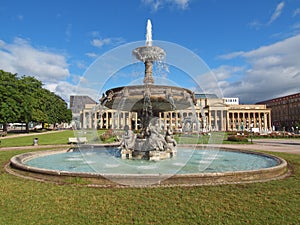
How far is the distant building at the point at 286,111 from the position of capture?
344 feet

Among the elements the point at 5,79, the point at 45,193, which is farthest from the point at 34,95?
the point at 45,193

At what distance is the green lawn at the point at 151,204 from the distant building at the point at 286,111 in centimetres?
10878

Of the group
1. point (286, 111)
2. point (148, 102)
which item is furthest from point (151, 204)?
point (286, 111)

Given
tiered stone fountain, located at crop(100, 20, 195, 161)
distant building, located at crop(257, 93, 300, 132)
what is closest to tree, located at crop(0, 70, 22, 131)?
tiered stone fountain, located at crop(100, 20, 195, 161)

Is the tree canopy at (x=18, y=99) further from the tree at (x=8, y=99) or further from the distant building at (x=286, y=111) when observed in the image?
the distant building at (x=286, y=111)

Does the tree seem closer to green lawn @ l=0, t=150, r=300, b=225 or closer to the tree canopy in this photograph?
the tree canopy

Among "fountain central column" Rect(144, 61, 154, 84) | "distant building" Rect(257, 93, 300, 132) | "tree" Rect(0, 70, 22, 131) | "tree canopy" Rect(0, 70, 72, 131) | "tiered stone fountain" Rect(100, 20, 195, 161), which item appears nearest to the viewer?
"tiered stone fountain" Rect(100, 20, 195, 161)

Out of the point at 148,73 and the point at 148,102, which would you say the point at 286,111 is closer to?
the point at 148,73

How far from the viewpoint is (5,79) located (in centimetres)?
4416

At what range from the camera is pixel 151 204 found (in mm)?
5492

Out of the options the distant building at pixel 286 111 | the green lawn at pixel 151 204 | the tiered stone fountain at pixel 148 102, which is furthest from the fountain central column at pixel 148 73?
the distant building at pixel 286 111

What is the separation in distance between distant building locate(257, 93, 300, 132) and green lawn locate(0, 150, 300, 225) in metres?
109

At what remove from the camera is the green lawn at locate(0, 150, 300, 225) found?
4.77 m

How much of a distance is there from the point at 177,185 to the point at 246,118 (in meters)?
115
